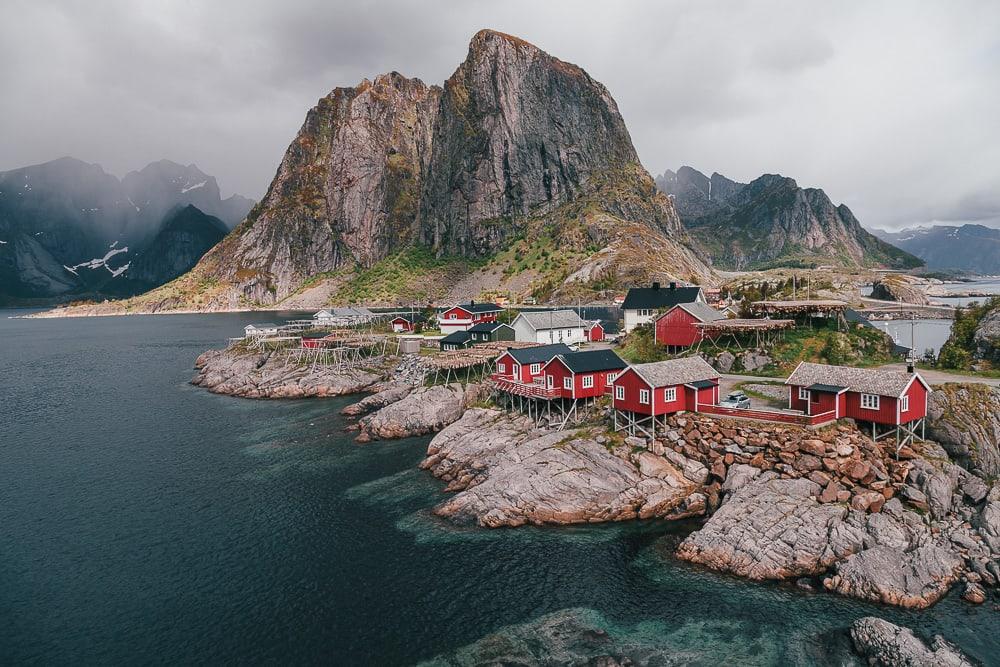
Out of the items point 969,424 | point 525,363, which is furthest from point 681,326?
point 969,424

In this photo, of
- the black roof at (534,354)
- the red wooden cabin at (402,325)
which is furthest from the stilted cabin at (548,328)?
the red wooden cabin at (402,325)

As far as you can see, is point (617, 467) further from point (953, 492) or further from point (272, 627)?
point (272, 627)

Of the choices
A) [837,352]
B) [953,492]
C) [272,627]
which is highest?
[837,352]

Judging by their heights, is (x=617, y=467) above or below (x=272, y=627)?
above

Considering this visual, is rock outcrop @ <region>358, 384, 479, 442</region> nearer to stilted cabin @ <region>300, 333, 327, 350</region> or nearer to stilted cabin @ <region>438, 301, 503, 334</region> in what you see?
stilted cabin @ <region>300, 333, 327, 350</region>

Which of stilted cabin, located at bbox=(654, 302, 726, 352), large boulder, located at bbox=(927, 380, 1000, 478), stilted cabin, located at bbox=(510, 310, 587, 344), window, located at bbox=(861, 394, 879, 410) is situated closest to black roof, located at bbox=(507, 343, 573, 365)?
stilted cabin, located at bbox=(654, 302, 726, 352)

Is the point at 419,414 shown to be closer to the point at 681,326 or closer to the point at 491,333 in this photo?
the point at 491,333

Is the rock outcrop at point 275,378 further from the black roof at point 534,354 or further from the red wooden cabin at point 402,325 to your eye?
the black roof at point 534,354

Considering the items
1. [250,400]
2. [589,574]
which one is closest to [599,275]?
[250,400]
